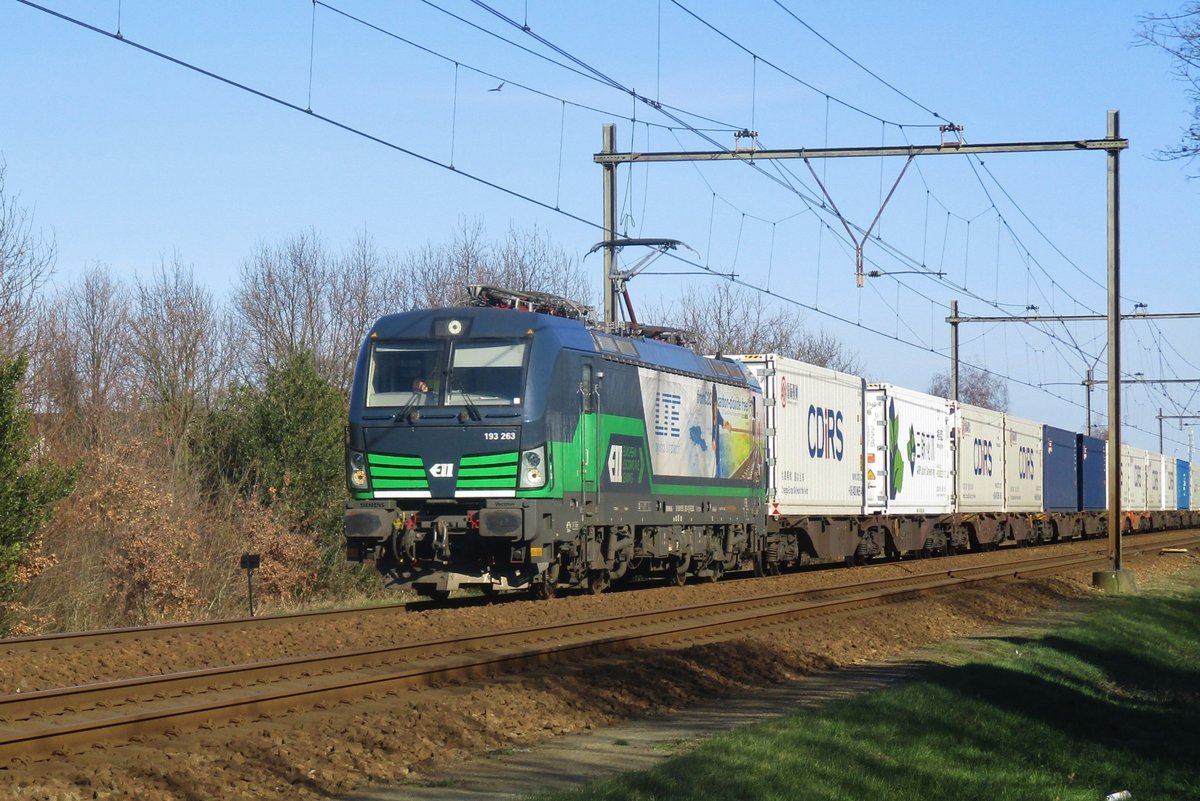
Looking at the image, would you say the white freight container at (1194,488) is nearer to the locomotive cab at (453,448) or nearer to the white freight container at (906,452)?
the white freight container at (906,452)

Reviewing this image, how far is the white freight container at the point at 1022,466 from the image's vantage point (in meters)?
42.2

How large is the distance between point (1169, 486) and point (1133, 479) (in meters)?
12.3

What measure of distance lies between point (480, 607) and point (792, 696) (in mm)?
6526

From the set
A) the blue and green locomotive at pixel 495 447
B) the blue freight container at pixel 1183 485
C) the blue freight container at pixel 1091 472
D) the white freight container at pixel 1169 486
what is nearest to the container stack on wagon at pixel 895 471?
the blue freight container at pixel 1091 472

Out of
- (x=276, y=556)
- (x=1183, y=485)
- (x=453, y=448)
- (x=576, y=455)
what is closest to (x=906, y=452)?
(x=276, y=556)

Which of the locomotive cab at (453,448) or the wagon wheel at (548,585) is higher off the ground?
the locomotive cab at (453,448)

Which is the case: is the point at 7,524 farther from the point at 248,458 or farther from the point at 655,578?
the point at 248,458

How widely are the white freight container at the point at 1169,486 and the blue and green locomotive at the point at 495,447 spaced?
167ft

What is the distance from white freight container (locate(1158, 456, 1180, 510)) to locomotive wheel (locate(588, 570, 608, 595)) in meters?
49.6

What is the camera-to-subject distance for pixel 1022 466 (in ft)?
143

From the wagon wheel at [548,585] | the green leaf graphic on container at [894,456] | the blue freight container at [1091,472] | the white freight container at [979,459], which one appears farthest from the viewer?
the blue freight container at [1091,472]

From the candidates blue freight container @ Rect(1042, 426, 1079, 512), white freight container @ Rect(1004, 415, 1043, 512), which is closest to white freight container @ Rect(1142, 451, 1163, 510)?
blue freight container @ Rect(1042, 426, 1079, 512)

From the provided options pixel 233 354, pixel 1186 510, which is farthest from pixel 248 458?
pixel 1186 510

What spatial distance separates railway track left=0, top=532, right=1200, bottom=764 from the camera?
31.4ft
